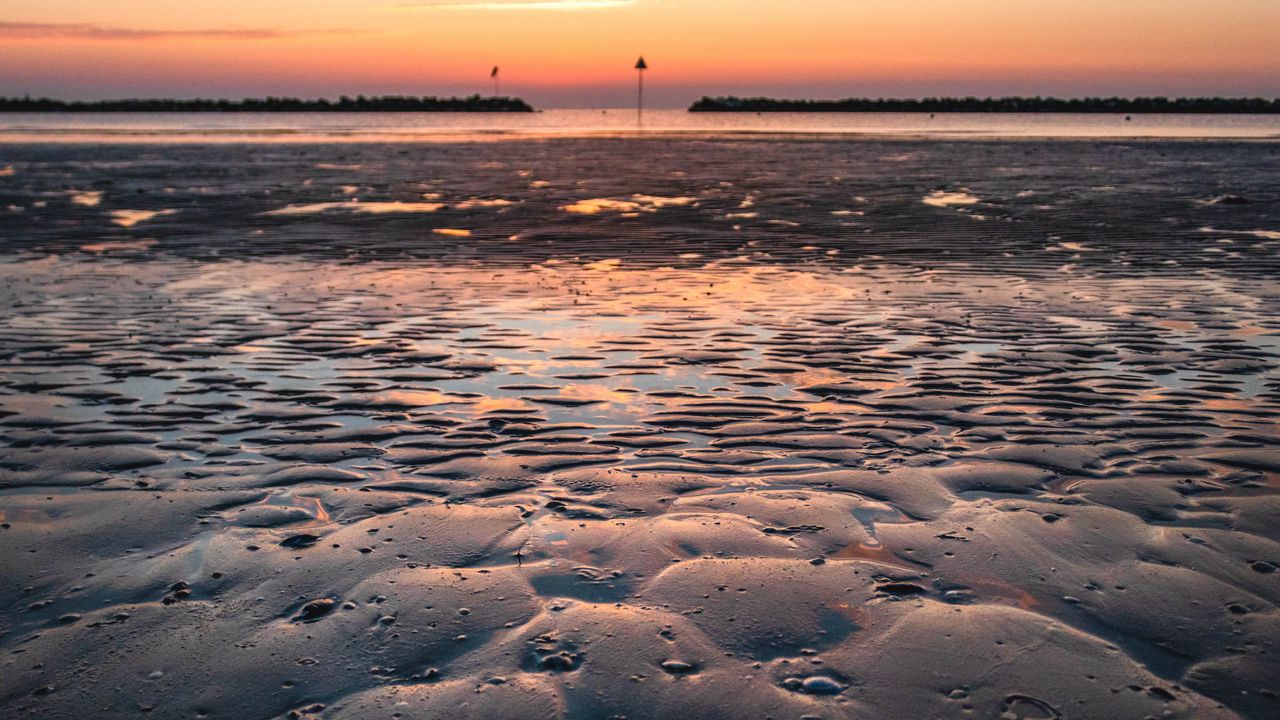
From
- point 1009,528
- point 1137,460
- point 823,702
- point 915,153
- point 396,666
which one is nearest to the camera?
point 823,702

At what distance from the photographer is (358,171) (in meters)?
29.2

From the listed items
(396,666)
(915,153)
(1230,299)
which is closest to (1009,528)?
(396,666)

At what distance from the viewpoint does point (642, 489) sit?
491 centimetres

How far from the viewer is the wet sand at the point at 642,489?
323 centimetres

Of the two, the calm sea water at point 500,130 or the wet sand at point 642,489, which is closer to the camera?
the wet sand at point 642,489

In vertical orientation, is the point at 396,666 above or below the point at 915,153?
below

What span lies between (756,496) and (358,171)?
26.9 metres

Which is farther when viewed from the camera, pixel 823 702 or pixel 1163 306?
pixel 1163 306

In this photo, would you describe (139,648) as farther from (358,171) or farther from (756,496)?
(358,171)

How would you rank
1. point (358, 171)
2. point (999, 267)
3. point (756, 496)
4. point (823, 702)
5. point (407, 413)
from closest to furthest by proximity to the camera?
point (823, 702) → point (756, 496) → point (407, 413) → point (999, 267) → point (358, 171)

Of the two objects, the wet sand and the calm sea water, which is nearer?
the wet sand

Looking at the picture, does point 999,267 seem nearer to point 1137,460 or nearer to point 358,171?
point 1137,460

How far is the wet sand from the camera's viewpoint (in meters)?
3.23

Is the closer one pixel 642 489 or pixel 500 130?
pixel 642 489
